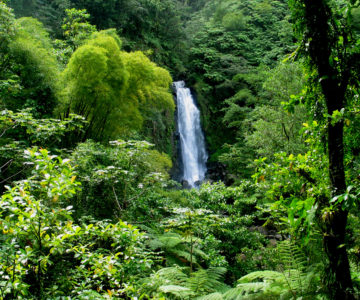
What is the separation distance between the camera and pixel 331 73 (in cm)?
159

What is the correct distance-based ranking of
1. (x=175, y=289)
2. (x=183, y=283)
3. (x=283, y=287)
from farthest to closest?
(x=183, y=283)
(x=283, y=287)
(x=175, y=289)

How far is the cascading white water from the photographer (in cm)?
1628

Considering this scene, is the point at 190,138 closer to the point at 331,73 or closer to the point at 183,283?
the point at 183,283

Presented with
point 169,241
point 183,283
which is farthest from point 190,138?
point 183,283

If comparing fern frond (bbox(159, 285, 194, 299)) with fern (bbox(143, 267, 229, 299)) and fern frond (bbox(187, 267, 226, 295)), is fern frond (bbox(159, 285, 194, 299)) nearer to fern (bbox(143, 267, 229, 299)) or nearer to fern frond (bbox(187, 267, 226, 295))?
fern (bbox(143, 267, 229, 299))

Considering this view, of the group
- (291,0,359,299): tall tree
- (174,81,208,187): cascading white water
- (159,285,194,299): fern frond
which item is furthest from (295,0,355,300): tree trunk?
(174,81,208,187): cascading white water

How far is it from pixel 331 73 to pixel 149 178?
3322 millimetres

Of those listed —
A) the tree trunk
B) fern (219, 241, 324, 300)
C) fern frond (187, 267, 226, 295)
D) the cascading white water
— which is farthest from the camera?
the cascading white water

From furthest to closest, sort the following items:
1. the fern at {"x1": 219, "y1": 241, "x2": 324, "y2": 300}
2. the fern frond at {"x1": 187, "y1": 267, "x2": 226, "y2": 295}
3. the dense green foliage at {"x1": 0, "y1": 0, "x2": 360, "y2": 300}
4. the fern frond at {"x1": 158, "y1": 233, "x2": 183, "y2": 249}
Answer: the fern frond at {"x1": 158, "y1": 233, "x2": 183, "y2": 249} → the fern frond at {"x1": 187, "y1": 267, "x2": 226, "y2": 295} → the fern at {"x1": 219, "y1": 241, "x2": 324, "y2": 300} → the dense green foliage at {"x1": 0, "y1": 0, "x2": 360, "y2": 300}

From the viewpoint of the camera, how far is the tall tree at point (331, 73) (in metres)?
1.50

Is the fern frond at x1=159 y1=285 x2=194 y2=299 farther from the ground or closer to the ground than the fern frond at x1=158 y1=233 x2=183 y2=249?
closer to the ground

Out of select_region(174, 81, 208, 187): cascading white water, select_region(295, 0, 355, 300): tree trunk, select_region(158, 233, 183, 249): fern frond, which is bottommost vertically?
select_region(158, 233, 183, 249): fern frond

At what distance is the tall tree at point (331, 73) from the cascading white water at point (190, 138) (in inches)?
555

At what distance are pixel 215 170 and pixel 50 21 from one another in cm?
1378
